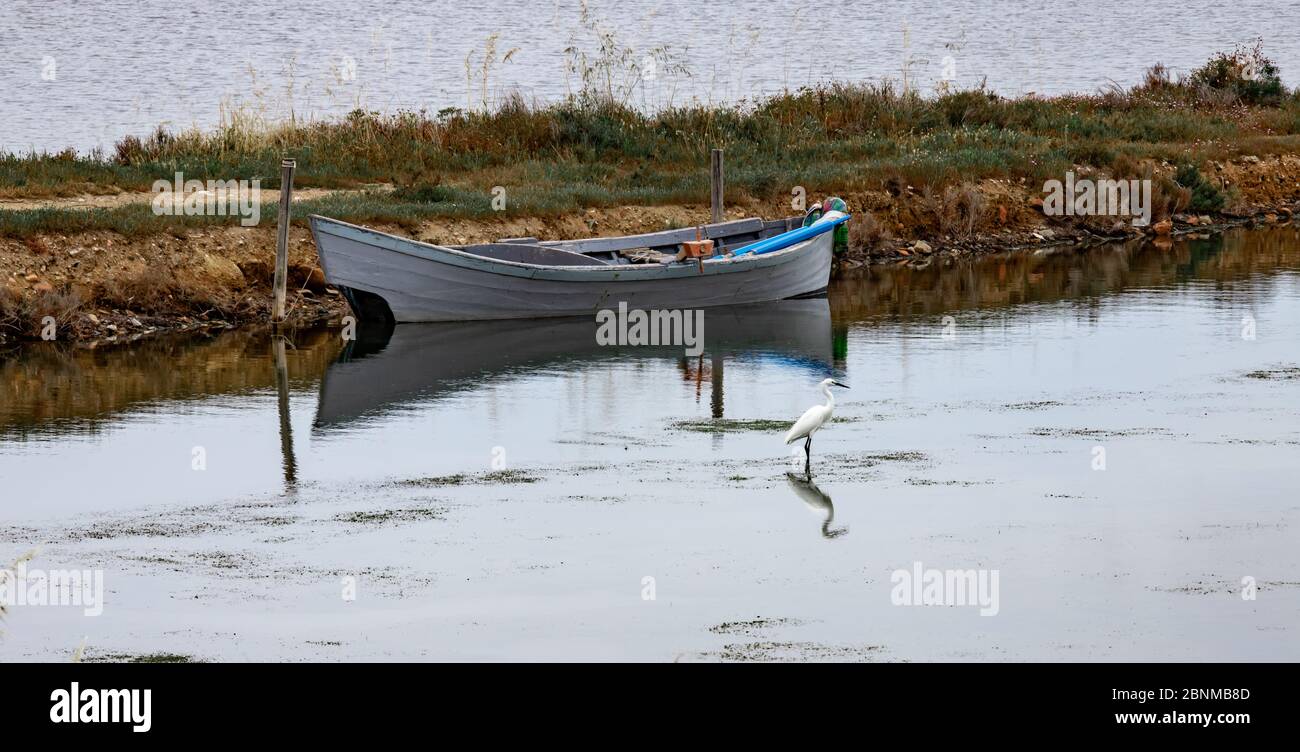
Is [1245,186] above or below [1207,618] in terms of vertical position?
above

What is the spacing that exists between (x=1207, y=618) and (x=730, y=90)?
4473 centimetres

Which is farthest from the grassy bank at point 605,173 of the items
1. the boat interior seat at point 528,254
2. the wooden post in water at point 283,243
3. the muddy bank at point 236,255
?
the boat interior seat at point 528,254

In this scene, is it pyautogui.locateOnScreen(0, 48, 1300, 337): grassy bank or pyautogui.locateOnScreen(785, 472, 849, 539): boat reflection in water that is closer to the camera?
pyautogui.locateOnScreen(785, 472, 849, 539): boat reflection in water

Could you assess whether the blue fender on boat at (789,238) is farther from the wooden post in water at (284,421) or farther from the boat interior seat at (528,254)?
the wooden post in water at (284,421)

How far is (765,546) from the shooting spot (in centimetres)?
1505

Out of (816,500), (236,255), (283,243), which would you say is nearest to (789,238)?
(283,243)

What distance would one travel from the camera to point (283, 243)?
88.5 feet

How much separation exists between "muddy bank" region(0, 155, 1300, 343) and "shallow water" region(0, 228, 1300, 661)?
811 millimetres

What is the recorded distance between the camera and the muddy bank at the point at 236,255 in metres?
26.1

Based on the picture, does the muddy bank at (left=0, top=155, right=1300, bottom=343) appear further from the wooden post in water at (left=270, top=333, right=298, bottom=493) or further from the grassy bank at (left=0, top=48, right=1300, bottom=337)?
the wooden post in water at (left=270, top=333, right=298, bottom=493)

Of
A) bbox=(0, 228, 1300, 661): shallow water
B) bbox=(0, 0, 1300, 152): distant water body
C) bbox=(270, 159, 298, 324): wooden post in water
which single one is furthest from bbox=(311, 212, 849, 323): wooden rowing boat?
bbox=(0, 0, 1300, 152): distant water body

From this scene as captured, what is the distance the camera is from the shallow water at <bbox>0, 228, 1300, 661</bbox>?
13.0 meters

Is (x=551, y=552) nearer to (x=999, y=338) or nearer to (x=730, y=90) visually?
(x=999, y=338)

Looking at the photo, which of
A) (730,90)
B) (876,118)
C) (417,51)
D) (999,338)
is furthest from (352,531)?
(417,51)
